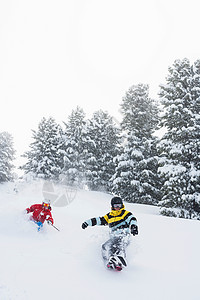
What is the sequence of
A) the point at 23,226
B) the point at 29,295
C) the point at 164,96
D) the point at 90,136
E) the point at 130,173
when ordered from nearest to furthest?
1. the point at 29,295
2. the point at 23,226
3. the point at 164,96
4. the point at 130,173
5. the point at 90,136

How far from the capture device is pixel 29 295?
3.09 m

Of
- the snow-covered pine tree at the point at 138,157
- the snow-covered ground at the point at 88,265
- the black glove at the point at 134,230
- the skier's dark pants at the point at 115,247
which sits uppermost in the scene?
the snow-covered pine tree at the point at 138,157

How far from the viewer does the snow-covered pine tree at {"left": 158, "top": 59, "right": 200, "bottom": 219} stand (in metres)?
13.5

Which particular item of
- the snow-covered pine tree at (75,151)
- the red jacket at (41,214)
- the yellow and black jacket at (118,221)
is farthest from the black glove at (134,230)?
the snow-covered pine tree at (75,151)

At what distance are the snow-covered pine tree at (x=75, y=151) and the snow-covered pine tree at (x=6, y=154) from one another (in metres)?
8.85

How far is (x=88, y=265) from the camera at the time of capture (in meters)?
4.77

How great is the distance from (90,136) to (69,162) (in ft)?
Answer: 13.6

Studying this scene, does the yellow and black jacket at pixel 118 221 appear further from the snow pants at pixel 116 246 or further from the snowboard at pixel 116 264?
the snowboard at pixel 116 264

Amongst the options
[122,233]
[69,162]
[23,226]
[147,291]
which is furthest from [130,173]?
[147,291]

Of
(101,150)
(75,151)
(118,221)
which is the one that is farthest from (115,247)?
(101,150)

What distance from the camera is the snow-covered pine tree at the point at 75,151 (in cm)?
2331

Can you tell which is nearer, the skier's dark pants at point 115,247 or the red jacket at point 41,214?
the skier's dark pants at point 115,247

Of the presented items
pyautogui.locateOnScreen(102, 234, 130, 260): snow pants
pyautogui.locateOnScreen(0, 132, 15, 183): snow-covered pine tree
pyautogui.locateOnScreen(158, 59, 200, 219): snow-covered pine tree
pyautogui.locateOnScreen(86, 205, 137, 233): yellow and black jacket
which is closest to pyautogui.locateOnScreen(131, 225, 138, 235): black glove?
pyautogui.locateOnScreen(86, 205, 137, 233): yellow and black jacket

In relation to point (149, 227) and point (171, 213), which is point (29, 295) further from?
point (171, 213)
